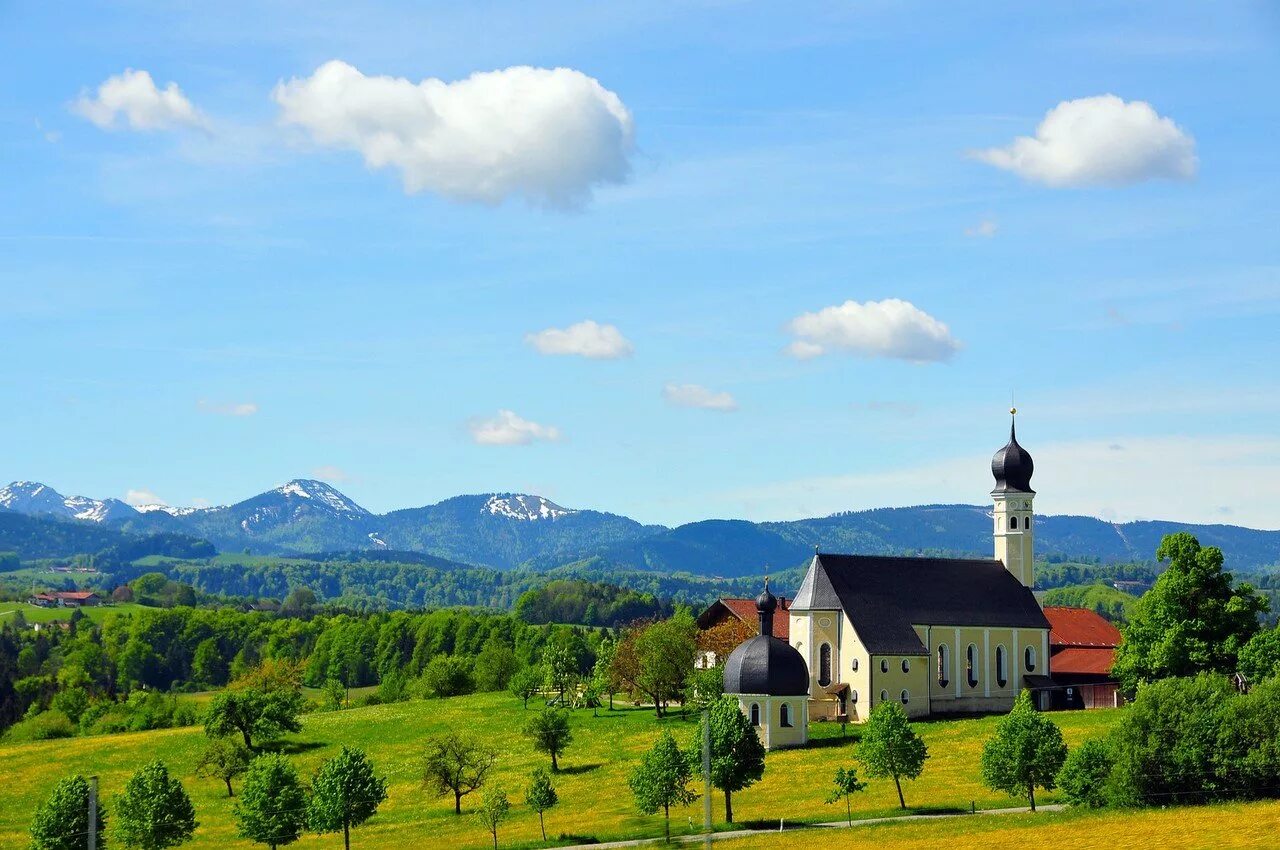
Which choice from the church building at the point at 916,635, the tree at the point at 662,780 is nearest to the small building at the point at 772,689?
the church building at the point at 916,635

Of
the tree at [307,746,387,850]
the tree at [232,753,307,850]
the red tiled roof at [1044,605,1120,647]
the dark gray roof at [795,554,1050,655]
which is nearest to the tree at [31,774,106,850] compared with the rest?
the tree at [232,753,307,850]

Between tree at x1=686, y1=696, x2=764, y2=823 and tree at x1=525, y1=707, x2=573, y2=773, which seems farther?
tree at x1=525, y1=707, x2=573, y2=773

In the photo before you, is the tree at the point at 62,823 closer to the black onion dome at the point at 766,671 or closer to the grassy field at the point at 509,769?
the grassy field at the point at 509,769

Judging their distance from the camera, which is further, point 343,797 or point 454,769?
point 454,769

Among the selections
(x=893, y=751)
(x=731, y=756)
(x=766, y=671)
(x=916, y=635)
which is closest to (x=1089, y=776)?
(x=893, y=751)

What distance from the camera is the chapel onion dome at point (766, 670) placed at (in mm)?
86562

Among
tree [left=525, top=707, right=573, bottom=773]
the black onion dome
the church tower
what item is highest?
the church tower

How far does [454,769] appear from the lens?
79.0m

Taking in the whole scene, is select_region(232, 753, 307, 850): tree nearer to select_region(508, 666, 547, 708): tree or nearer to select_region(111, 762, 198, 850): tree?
select_region(111, 762, 198, 850): tree

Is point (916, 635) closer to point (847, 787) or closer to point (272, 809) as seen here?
point (847, 787)

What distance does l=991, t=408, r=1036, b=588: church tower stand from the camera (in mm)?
107625

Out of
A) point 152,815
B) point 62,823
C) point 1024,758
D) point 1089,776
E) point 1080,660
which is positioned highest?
point 1080,660

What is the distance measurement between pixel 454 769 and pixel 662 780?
48.9 feet

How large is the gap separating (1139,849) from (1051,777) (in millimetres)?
12065
